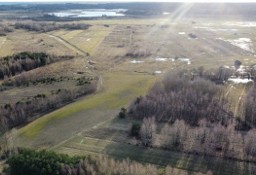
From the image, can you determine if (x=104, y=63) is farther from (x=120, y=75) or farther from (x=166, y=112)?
(x=166, y=112)

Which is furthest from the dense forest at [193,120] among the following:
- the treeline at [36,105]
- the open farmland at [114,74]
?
the treeline at [36,105]

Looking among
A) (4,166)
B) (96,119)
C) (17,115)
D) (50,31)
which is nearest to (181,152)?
(96,119)

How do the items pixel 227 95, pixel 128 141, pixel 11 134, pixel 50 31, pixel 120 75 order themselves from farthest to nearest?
pixel 50 31 → pixel 120 75 → pixel 227 95 → pixel 11 134 → pixel 128 141

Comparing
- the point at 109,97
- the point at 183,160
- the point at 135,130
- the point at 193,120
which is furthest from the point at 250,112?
the point at 109,97

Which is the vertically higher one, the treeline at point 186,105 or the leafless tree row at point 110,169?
the treeline at point 186,105

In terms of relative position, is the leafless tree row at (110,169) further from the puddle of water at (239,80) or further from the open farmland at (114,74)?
the puddle of water at (239,80)

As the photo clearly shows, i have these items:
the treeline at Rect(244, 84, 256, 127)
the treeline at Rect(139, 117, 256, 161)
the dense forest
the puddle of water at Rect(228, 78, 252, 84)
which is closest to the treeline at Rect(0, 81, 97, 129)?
the dense forest

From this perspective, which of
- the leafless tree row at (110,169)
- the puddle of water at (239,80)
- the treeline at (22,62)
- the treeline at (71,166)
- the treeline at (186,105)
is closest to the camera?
the leafless tree row at (110,169)
